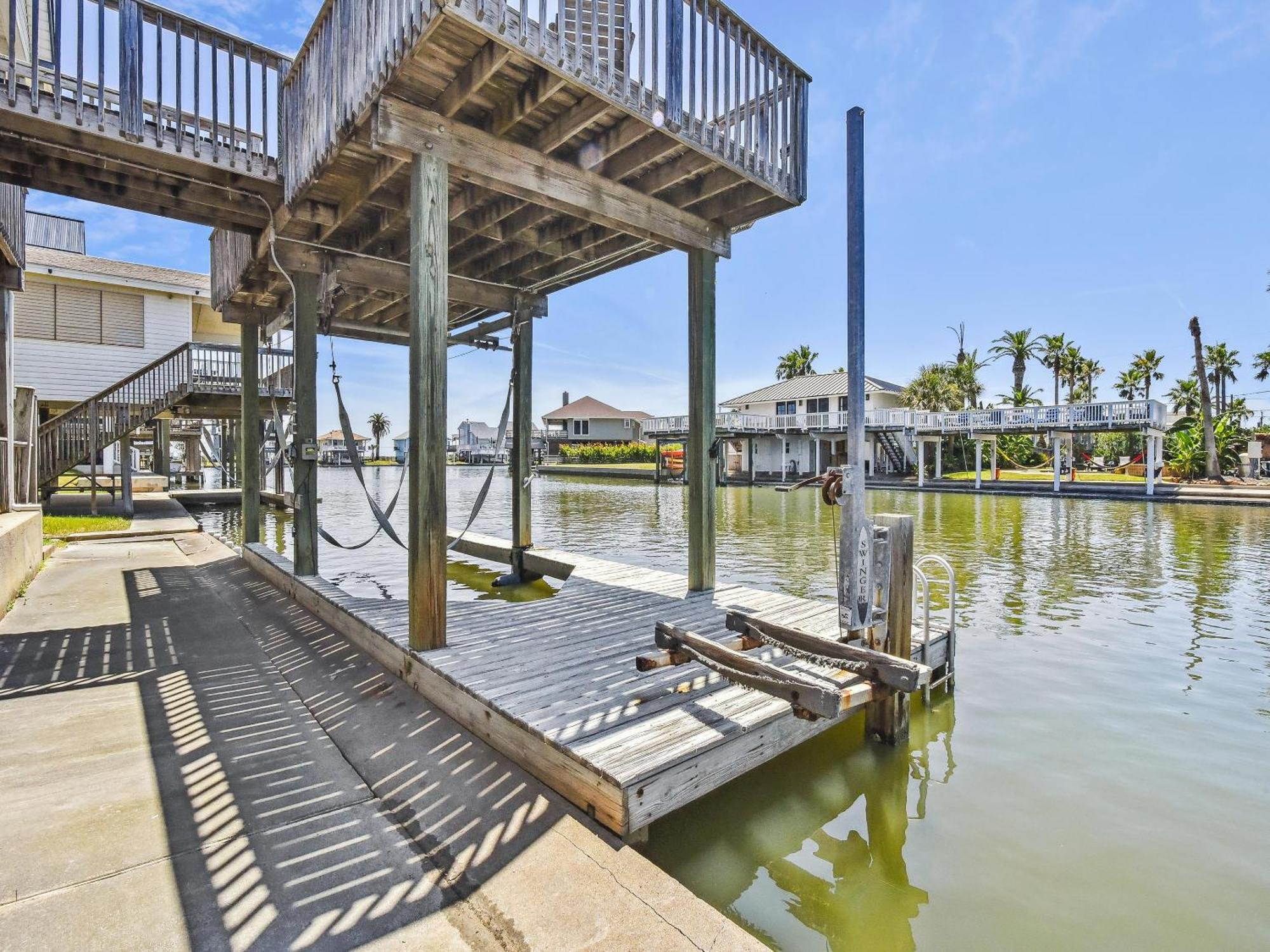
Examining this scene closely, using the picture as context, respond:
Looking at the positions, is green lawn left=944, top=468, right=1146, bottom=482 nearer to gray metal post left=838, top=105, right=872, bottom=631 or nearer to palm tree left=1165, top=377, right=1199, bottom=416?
palm tree left=1165, top=377, right=1199, bottom=416

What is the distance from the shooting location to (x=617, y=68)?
3.98 m

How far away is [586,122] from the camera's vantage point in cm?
379

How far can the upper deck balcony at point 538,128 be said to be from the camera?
11.1 feet

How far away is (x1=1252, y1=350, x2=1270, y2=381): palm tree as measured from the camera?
145 ft

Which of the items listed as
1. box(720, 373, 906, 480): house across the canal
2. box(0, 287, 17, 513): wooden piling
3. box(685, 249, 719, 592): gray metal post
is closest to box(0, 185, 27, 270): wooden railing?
box(0, 287, 17, 513): wooden piling

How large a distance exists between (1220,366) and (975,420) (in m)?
36.0

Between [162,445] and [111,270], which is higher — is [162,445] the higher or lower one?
the lower one

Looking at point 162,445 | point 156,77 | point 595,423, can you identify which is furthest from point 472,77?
point 595,423

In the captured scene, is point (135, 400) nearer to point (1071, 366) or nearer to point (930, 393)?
point (930, 393)

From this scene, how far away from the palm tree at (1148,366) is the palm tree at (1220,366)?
285cm

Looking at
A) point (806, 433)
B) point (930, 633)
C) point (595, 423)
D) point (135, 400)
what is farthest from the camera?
point (595, 423)

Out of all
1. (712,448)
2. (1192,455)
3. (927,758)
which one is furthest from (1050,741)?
(1192,455)

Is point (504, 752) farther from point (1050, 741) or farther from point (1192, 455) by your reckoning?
point (1192, 455)

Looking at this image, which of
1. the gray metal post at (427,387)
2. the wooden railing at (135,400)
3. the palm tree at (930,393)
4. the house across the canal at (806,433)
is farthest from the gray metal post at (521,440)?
the palm tree at (930,393)
